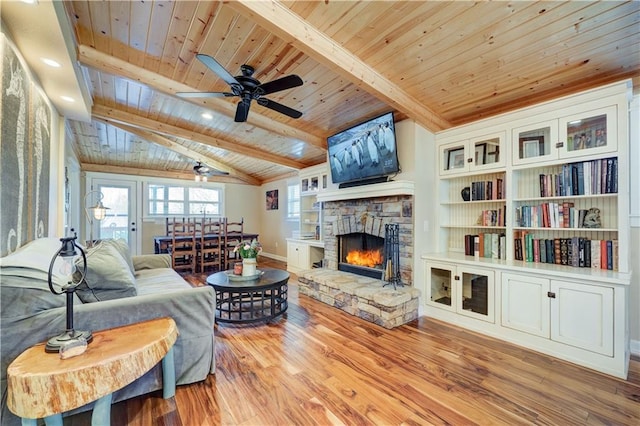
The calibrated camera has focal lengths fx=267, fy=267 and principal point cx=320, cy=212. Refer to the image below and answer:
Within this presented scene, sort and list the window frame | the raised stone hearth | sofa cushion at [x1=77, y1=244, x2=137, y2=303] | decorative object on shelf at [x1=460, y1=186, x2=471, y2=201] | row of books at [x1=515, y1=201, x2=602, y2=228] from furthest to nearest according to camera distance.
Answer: the window frame < decorative object on shelf at [x1=460, y1=186, x2=471, y2=201] < the raised stone hearth < row of books at [x1=515, y1=201, x2=602, y2=228] < sofa cushion at [x1=77, y1=244, x2=137, y2=303]

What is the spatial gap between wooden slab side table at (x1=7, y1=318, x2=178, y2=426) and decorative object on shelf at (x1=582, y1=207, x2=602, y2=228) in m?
3.53

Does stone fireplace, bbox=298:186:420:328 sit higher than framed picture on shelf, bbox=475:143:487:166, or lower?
lower

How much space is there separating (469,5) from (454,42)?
13.1 inches

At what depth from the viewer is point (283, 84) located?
227 cm

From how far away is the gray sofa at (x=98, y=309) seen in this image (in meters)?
1.34

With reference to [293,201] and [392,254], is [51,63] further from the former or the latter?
[293,201]

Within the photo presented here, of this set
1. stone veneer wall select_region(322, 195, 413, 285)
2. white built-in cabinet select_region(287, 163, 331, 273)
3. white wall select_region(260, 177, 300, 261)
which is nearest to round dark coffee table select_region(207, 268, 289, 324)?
stone veneer wall select_region(322, 195, 413, 285)

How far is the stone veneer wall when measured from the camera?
10.9ft

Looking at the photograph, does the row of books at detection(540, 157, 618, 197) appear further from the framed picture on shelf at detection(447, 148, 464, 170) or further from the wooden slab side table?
the wooden slab side table

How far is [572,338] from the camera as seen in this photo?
2236 millimetres

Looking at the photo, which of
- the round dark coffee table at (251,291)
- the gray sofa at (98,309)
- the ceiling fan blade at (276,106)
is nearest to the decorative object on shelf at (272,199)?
the round dark coffee table at (251,291)

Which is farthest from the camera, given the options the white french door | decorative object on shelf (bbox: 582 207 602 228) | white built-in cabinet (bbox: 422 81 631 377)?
the white french door

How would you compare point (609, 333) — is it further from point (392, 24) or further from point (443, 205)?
point (392, 24)

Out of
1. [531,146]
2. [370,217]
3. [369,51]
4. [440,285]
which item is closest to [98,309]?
[369,51]
